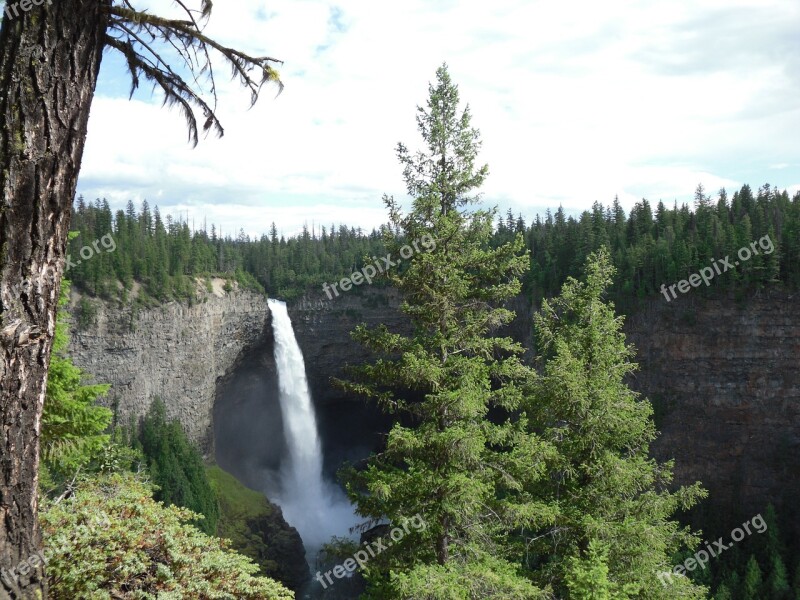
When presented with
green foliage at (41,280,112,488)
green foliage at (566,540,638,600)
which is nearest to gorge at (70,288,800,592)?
green foliage at (41,280,112,488)

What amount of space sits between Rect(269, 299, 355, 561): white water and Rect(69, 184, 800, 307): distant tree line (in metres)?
9.34

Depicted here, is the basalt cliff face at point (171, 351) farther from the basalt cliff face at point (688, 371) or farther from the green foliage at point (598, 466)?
the green foliage at point (598, 466)

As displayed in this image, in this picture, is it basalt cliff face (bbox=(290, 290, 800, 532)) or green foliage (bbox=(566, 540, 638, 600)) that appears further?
basalt cliff face (bbox=(290, 290, 800, 532))

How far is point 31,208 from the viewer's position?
383 cm

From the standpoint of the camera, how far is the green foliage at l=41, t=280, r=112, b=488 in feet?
36.2

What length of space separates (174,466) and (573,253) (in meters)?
42.8

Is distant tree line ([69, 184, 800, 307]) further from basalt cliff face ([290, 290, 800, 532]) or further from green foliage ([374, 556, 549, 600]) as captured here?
green foliage ([374, 556, 549, 600])

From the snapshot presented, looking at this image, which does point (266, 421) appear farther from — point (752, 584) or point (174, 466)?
point (752, 584)

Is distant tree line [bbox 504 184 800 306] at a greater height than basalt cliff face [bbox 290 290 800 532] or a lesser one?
greater

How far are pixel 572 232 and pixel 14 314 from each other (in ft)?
205

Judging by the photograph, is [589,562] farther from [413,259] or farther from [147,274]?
[147,274]

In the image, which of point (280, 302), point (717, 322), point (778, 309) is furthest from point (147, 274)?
point (778, 309)

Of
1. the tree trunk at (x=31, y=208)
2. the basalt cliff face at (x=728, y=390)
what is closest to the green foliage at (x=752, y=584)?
the basalt cliff face at (x=728, y=390)

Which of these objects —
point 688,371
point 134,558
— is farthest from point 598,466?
point 688,371
